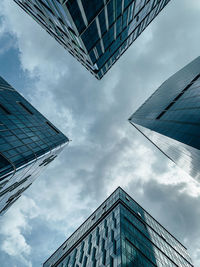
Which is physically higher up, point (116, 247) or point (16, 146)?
point (16, 146)

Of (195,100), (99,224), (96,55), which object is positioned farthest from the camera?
(99,224)

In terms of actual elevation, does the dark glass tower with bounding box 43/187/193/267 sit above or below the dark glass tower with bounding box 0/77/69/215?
below

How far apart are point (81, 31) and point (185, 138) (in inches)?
910

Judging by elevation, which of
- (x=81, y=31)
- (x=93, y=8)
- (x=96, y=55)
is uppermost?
(x=93, y=8)

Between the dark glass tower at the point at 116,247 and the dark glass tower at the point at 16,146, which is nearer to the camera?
the dark glass tower at the point at 16,146

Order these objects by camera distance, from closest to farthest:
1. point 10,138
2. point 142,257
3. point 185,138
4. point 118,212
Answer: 1. point 185,138
2. point 10,138
3. point 142,257
4. point 118,212

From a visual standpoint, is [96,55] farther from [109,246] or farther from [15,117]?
[109,246]

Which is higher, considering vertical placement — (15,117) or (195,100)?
(195,100)

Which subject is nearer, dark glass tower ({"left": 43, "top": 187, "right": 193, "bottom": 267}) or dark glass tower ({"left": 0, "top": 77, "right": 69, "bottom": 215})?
dark glass tower ({"left": 0, "top": 77, "right": 69, "bottom": 215})

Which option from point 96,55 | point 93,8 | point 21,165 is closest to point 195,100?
point 93,8

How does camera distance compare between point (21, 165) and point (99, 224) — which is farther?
point (99, 224)

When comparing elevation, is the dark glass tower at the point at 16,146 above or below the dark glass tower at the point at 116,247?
above

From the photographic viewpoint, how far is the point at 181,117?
26781 mm

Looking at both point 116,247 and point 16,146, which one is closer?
point 16,146
